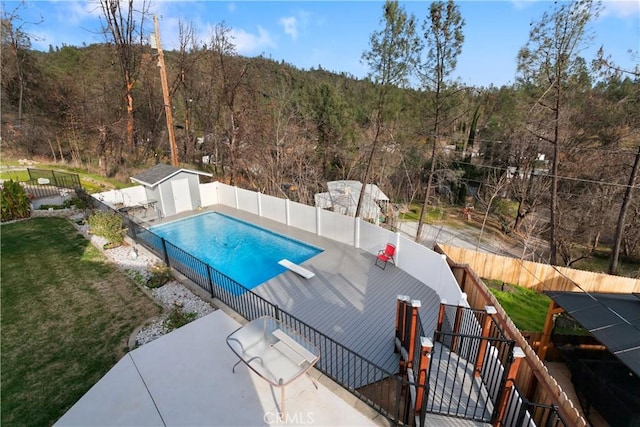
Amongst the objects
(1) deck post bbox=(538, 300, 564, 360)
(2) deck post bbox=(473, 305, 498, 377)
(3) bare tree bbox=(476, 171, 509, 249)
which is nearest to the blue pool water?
(2) deck post bbox=(473, 305, 498, 377)

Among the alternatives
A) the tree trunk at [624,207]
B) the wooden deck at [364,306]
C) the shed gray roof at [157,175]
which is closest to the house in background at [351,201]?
the wooden deck at [364,306]

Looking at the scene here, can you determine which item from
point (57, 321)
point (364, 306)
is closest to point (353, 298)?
point (364, 306)

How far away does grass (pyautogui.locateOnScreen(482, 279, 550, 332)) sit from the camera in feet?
28.5

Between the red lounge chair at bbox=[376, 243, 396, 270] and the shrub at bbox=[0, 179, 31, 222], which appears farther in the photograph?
the shrub at bbox=[0, 179, 31, 222]

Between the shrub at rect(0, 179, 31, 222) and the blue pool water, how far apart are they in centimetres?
447

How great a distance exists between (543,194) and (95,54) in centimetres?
3212

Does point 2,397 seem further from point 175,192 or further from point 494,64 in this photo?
point 494,64

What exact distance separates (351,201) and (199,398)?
1336 cm

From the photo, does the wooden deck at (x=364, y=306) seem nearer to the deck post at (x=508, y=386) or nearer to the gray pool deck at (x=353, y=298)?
the gray pool deck at (x=353, y=298)

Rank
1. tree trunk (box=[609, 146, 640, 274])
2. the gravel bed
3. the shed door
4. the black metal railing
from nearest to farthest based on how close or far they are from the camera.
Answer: the black metal railing < the gravel bed < tree trunk (box=[609, 146, 640, 274]) < the shed door

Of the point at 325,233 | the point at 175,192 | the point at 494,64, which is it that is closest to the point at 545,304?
→ the point at 325,233

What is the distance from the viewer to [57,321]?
18.8 feet

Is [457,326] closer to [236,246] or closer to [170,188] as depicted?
[236,246]

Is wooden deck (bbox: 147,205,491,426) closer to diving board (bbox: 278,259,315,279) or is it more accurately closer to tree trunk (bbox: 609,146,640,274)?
diving board (bbox: 278,259,315,279)
